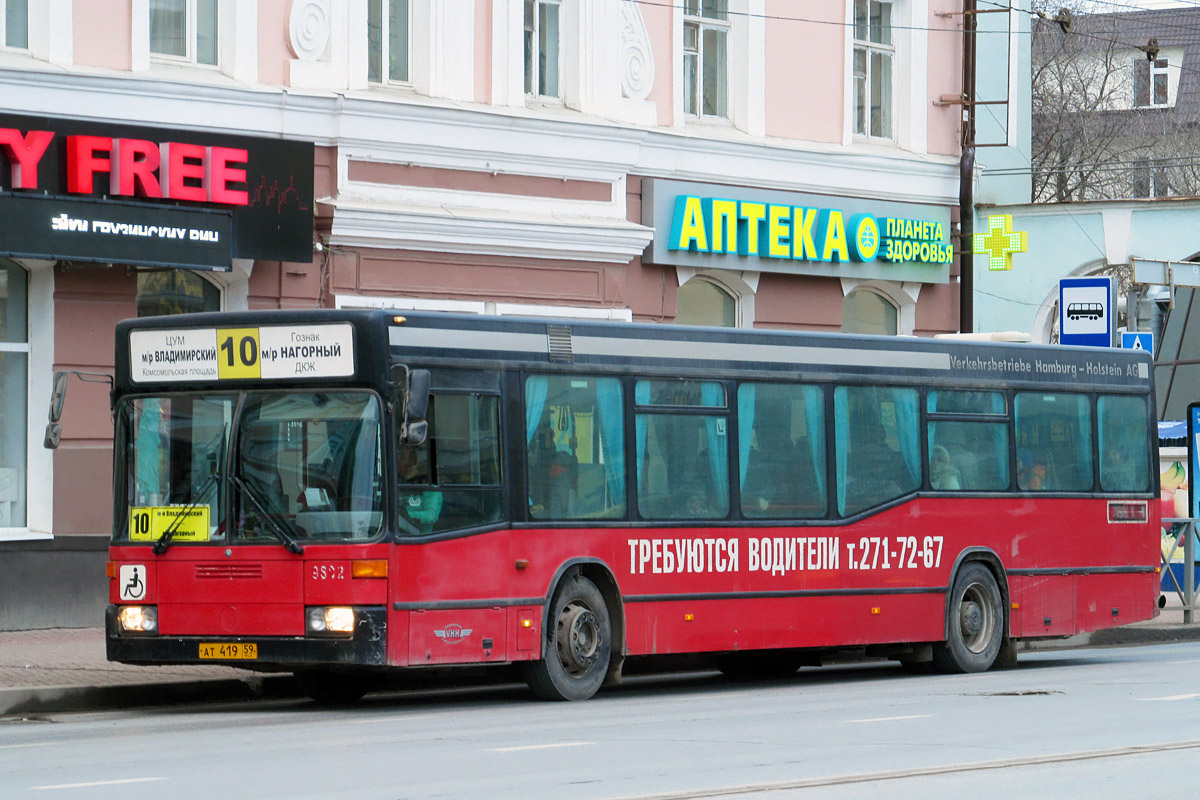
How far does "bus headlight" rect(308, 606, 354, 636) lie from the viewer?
1339 cm

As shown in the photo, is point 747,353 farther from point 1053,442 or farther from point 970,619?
point 1053,442

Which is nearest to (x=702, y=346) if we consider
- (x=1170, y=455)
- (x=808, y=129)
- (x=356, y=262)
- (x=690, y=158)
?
(x=356, y=262)

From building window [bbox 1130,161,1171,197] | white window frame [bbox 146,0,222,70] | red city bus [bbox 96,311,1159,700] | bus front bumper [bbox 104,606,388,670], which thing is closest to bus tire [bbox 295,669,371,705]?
red city bus [bbox 96,311,1159,700]

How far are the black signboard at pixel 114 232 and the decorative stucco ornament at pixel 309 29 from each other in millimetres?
2211

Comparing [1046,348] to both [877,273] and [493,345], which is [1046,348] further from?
[877,273]

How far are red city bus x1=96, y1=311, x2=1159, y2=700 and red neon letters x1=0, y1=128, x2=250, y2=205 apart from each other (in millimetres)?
4786

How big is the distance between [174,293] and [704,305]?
23.1 feet

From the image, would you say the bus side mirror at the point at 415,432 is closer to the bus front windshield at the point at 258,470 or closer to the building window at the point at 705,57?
the bus front windshield at the point at 258,470

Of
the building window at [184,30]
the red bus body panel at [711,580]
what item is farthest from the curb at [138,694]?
the building window at [184,30]

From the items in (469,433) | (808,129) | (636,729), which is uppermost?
(808,129)

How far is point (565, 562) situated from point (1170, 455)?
46.1ft

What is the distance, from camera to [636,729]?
492 inches

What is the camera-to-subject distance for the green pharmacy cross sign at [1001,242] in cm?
3080

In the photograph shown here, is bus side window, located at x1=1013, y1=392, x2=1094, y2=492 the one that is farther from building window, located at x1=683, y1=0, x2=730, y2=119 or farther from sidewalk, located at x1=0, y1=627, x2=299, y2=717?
building window, located at x1=683, y1=0, x2=730, y2=119
